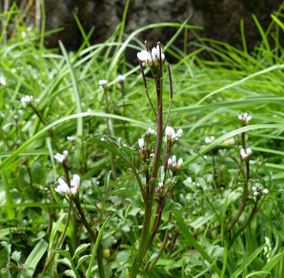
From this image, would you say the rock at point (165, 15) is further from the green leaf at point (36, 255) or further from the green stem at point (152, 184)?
the green stem at point (152, 184)

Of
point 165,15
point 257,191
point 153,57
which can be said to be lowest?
point 257,191

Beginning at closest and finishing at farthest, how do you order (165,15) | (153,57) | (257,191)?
(153,57) < (257,191) < (165,15)

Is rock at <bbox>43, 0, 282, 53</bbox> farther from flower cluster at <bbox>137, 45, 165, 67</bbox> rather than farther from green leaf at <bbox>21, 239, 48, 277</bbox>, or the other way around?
flower cluster at <bbox>137, 45, 165, 67</bbox>

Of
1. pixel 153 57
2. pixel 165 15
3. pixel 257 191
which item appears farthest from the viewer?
pixel 165 15

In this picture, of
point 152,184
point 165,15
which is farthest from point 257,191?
point 165,15

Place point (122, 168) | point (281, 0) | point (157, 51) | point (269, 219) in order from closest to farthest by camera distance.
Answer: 1. point (157, 51)
2. point (269, 219)
3. point (122, 168)
4. point (281, 0)

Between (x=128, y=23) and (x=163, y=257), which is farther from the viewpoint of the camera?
(x=128, y=23)

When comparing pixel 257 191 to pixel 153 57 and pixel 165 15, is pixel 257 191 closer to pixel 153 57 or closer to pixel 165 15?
pixel 153 57

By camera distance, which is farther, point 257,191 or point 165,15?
point 165,15

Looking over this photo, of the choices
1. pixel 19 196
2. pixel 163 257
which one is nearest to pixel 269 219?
pixel 163 257

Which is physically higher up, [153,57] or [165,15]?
[153,57]

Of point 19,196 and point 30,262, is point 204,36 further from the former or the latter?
point 30,262
